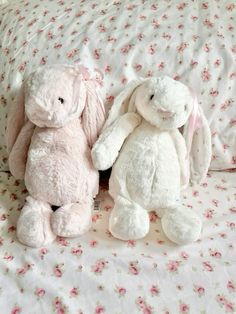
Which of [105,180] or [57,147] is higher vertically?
[57,147]

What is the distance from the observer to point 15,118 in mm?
957

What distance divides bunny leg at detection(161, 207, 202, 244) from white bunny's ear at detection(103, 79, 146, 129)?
28 cm

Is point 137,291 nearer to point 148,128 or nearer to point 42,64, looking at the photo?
point 148,128

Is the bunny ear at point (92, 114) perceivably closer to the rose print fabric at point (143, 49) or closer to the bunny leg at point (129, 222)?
the rose print fabric at point (143, 49)

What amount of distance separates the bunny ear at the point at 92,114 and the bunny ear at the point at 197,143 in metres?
0.23

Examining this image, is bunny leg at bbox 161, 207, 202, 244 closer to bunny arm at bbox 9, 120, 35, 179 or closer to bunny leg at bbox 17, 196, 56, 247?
bunny leg at bbox 17, 196, 56, 247

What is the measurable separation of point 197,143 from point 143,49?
301 millimetres

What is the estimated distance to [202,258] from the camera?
2.66 ft

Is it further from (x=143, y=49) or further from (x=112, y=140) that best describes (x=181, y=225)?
(x=143, y=49)

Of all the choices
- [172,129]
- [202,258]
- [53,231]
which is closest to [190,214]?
[202,258]

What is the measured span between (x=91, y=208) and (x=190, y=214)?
245 mm

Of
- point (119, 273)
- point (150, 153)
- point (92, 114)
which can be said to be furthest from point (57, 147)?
point (119, 273)

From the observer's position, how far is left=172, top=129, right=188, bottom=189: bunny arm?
0.95m

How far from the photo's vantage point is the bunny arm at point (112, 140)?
0.88 metres
